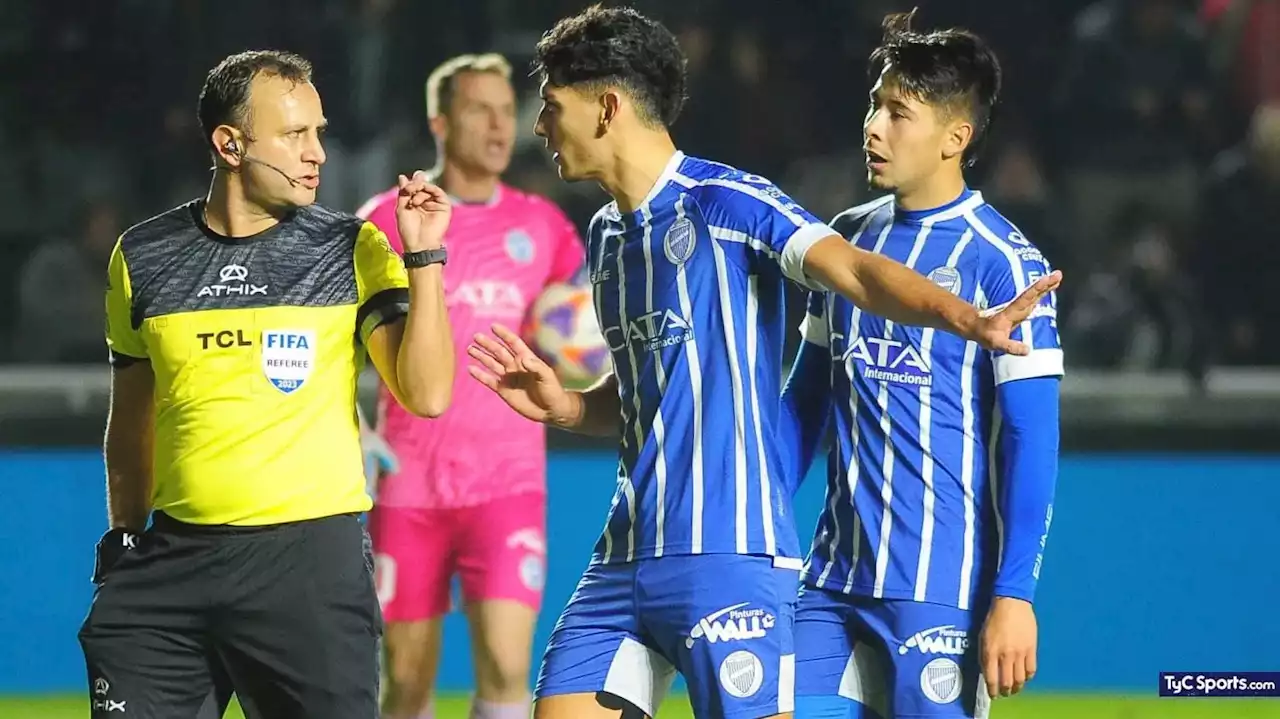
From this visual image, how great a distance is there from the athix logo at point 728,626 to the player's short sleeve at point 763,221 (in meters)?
0.57

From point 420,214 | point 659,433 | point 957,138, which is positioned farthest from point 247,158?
point 957,138

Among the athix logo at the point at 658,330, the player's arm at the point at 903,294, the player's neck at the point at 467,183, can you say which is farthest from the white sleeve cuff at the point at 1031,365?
the player's neck at the point at 467,183

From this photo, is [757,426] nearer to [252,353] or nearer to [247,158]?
[252,353]

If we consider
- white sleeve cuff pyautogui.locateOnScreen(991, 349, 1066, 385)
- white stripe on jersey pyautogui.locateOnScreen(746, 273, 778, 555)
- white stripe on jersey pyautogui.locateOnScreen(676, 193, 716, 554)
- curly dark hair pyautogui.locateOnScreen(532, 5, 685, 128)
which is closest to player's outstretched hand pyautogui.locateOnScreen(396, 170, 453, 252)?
curly dark hair pyautogui.locateOnScreen(532, 5, 685, 128)

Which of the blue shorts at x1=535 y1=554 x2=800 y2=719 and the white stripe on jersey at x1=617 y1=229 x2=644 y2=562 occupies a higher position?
the white stripe on jersey at x1=617 y1=229 x2=644 y2=562

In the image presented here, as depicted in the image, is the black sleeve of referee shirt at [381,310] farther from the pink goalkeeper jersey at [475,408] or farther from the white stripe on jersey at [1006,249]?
the pink goalkeeper jersey at [475,408]

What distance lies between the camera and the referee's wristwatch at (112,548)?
3.42 m

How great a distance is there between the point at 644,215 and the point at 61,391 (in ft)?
13.9

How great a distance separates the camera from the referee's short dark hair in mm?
3504

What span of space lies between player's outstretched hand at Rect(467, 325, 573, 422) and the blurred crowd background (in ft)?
12.8

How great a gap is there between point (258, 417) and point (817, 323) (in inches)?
42.1

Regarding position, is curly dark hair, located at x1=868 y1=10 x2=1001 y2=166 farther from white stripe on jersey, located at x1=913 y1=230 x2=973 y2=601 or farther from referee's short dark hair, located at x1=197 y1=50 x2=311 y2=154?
referee's short dark hair, located at x1=197 y1=50 x2=311 y2=154

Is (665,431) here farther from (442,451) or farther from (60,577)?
(60,577)

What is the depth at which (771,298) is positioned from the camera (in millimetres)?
3340
